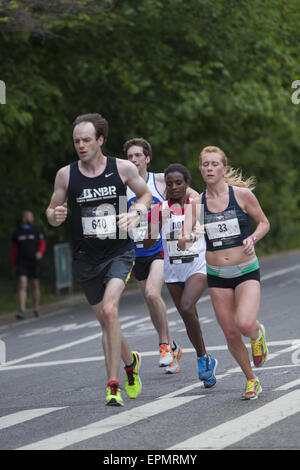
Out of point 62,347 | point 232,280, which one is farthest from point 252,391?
point 62,347

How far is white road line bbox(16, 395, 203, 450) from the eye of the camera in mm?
6766

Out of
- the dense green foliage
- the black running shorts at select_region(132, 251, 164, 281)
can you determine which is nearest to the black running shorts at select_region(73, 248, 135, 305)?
the black running shorts at select_region(132, 251, 164, 281)

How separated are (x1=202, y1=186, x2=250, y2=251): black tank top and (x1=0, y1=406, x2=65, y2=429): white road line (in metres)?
1.88

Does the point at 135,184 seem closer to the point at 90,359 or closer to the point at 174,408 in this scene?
the point at 174,408

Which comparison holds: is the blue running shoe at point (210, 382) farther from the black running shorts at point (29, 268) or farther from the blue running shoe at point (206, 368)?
the black running shorts at point (29, 268)

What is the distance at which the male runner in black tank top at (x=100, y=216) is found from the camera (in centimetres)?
784

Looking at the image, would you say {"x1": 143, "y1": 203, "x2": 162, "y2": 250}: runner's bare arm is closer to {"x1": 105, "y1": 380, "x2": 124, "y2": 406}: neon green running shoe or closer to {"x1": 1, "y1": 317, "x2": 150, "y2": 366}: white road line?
{"x1": 105, "y1": 380, "x2": 124, "y2": 406}: neon green running shoe

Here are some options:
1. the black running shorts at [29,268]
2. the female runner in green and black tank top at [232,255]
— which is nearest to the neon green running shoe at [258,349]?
the female runner in green and black tank top at [232,255]

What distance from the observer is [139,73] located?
20.7 metres

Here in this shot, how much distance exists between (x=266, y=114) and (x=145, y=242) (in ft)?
39.7

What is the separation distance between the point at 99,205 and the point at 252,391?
1.83 metres

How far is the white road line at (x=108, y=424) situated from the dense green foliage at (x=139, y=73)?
1028 centimetres
